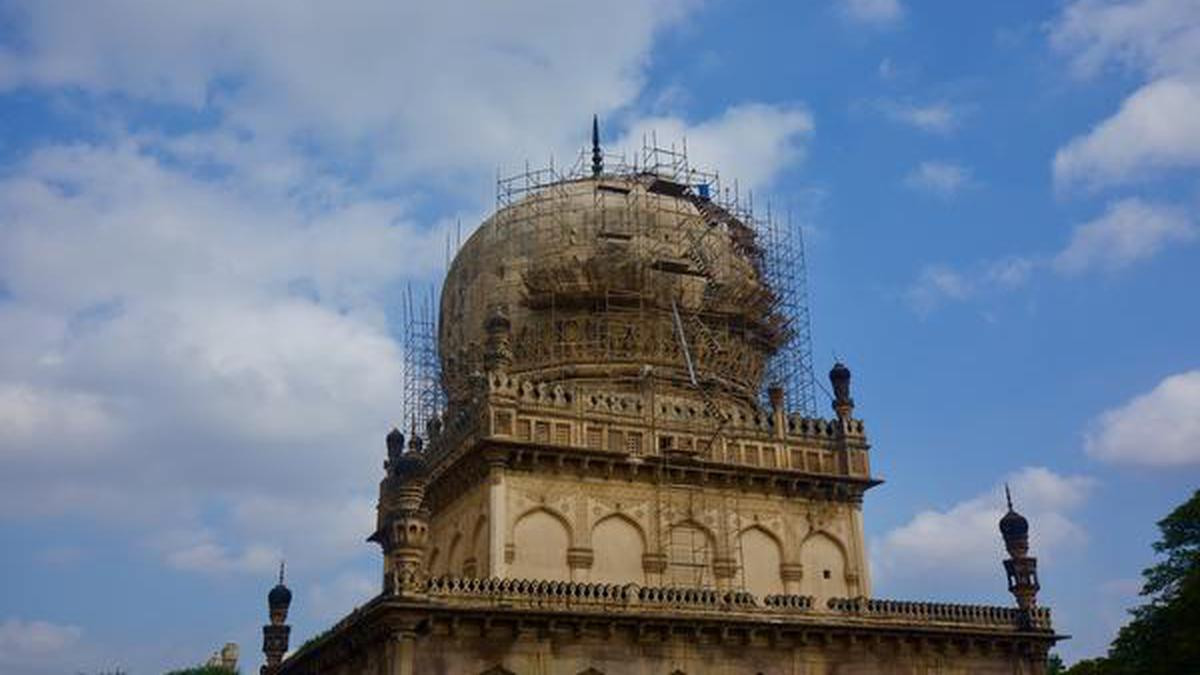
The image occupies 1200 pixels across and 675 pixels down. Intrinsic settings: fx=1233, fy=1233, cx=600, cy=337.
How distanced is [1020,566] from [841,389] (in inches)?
244

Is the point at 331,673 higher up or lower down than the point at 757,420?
lower down

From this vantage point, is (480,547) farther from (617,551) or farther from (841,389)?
(841,389)

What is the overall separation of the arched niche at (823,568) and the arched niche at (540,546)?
6187 millimetres

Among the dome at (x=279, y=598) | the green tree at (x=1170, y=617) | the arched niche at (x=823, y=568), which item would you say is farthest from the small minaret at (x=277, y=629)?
the green tree at (x=1170, y=617)

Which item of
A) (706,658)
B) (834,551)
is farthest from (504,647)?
(834,551)

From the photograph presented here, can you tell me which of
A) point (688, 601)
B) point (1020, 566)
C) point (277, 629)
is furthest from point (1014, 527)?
point (277, 629)

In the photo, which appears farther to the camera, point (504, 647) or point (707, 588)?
point (707, 588)

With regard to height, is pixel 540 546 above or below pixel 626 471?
below

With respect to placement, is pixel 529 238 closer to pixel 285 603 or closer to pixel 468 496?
pixel 468 496

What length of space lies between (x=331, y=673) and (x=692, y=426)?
402 inches

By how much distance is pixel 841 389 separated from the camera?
106ft

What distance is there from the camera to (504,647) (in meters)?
24.5

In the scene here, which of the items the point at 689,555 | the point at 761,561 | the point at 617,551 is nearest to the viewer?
the point at 617,551

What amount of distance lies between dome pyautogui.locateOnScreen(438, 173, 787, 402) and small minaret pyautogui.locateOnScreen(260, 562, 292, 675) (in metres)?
7.03
